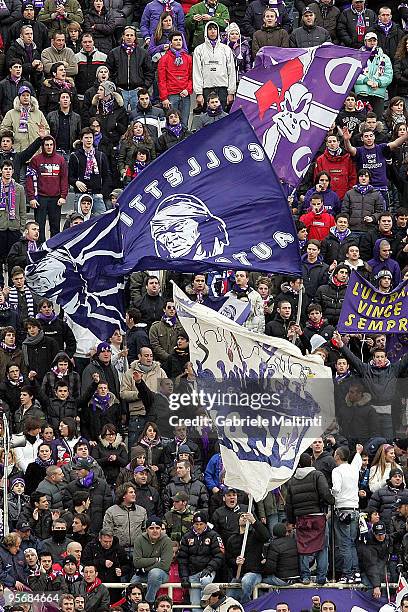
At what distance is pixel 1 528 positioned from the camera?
2558 centimetres

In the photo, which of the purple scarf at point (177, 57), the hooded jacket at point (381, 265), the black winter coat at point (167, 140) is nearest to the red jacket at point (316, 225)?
the hooded jacket at point (381, 265)

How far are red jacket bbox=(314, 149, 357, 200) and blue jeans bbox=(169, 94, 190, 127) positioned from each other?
195 cm

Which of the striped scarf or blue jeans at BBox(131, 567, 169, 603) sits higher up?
the striped scarf

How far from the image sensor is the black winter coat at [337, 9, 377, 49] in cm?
3425

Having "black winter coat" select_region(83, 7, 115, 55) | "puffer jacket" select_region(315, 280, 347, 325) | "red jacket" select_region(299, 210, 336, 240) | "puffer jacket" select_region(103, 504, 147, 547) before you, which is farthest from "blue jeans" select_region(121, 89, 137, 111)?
"puffer jacket" select_region(103, 504, 147, 547)

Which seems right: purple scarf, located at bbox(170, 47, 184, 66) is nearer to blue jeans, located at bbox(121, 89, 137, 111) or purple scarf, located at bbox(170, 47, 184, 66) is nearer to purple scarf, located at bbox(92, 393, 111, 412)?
blue jeans, located at bbox(121, 89, 137, 111)

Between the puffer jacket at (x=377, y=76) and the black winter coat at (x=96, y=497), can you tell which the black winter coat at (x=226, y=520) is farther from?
the puffer jacket at (x=377, y=76)

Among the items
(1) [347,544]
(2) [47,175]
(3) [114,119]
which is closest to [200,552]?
(1) [347,544]

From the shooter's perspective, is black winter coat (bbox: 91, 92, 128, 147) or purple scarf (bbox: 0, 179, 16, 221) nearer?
purple scarf (bbox: 0, 179, 16, 221)

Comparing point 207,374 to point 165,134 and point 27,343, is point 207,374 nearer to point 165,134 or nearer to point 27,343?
point 27,343

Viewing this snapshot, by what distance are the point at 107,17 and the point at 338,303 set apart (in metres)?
6.75

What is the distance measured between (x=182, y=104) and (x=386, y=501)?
8.45 metres

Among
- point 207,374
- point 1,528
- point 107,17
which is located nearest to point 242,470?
point 207,374

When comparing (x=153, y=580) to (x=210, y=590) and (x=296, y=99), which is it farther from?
(x=296, y=99)
